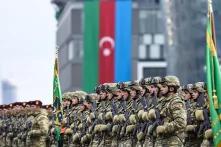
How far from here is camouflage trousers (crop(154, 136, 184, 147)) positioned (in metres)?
12.9

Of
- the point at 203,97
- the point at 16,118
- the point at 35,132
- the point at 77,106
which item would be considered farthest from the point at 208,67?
the point at 16,118

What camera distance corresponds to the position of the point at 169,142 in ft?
42.7

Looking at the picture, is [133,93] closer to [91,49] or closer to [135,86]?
[135,86]

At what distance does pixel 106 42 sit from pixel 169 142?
56.8 meters

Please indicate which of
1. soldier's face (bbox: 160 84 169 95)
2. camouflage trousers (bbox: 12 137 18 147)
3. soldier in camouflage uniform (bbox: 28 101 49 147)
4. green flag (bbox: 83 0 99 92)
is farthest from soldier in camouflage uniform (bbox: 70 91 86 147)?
green flag (bbox: 83 0 99 92)

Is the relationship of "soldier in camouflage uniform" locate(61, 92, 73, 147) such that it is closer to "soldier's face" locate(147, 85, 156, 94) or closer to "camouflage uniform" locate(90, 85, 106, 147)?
"camouflage uniform" locate(90, 85, 106, 147)

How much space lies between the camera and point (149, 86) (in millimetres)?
13648

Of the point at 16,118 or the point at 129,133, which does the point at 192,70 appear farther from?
the point at 129,133

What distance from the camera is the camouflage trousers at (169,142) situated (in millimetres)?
12945

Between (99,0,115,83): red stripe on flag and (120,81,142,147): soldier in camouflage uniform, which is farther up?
(99,0,115,83): red stripe on flag

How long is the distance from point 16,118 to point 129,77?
48.2 m

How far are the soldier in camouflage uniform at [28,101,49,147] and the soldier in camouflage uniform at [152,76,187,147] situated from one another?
23.2ft

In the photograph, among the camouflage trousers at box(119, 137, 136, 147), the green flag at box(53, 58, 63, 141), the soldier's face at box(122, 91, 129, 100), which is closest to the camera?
the camouflage trousers at box(119, 137, 136, 147)

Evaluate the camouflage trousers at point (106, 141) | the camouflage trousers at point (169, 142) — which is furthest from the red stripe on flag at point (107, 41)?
the camouflage trousers at point (169, 142)
